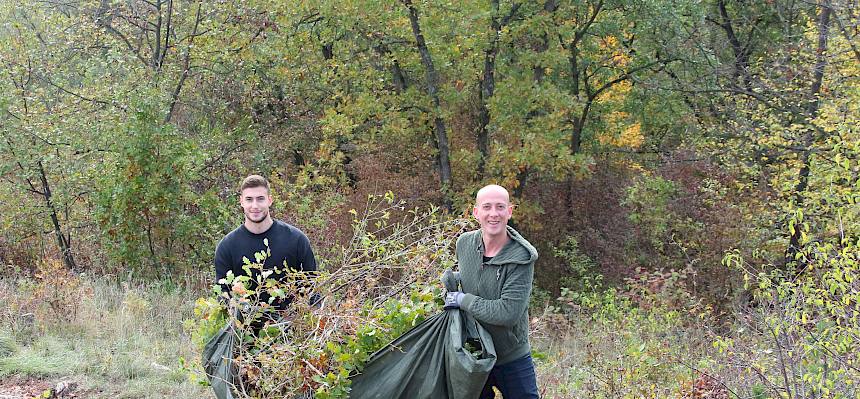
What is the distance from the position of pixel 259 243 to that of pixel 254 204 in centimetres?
21

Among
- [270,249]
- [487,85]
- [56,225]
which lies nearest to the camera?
[270,249]

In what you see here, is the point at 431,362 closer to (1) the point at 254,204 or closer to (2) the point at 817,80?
(1) the point at 254,204

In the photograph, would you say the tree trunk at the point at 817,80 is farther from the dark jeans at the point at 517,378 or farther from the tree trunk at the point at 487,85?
the dark jeans at the point at 517,378

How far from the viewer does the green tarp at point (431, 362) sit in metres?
3.88

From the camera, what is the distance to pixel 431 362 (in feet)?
13.3

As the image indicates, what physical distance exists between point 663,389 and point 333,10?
9896 millimetres

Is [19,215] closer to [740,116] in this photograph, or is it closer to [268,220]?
[268,220]

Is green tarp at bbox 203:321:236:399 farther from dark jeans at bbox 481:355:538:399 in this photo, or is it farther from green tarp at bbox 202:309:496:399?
dark jeans at bbox 481:355:538:399

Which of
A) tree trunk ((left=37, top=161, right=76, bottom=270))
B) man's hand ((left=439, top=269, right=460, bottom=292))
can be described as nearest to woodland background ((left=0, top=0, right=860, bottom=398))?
tree trunk ((left=37, top=161, right=76, bottom=270))

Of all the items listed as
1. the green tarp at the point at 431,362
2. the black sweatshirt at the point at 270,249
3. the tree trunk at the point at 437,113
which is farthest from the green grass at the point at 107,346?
the tree trunk at the point at 437,113

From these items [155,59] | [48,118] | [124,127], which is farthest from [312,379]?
[155,59]

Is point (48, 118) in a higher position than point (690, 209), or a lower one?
higher

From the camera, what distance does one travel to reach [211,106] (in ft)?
46.1

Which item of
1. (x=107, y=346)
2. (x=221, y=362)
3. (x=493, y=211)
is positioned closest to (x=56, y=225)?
(x=107, y=346)
